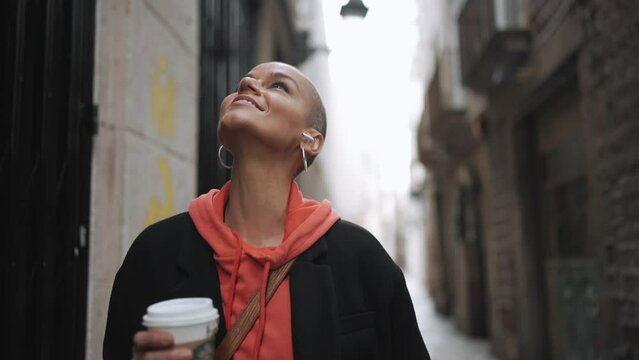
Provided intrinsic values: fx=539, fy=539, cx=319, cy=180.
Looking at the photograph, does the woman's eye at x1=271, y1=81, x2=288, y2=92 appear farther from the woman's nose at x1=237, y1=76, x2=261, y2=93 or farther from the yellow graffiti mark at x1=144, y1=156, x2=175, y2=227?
the yellow graffiti mark at x1=144, y1=156, x2=175, y2=227

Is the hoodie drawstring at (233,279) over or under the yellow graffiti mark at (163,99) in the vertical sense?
under

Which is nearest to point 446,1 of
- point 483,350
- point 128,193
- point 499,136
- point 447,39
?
point 447,39

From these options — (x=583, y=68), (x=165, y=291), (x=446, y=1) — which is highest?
(x=446, y=1)

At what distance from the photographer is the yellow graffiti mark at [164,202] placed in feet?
10.6

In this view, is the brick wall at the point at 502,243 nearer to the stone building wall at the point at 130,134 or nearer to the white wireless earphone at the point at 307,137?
the stone building wall at the point at 130,134

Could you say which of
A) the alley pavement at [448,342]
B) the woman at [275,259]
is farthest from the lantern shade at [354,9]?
the alley pavement at [448,342]

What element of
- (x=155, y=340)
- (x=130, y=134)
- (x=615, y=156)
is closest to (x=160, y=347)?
(x=155, y=340)

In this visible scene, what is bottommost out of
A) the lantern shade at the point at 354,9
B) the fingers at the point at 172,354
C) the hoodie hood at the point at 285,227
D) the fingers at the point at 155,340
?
the fingers at the point at 172,354

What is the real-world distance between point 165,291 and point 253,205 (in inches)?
13.8

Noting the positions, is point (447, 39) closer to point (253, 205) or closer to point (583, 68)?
point (583, 68)

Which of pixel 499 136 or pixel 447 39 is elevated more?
pixel 447 39

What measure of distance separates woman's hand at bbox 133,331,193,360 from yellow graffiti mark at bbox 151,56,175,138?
2283mm

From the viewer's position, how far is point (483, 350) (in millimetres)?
9906

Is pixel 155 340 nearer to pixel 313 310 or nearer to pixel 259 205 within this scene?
pixel 313 310
